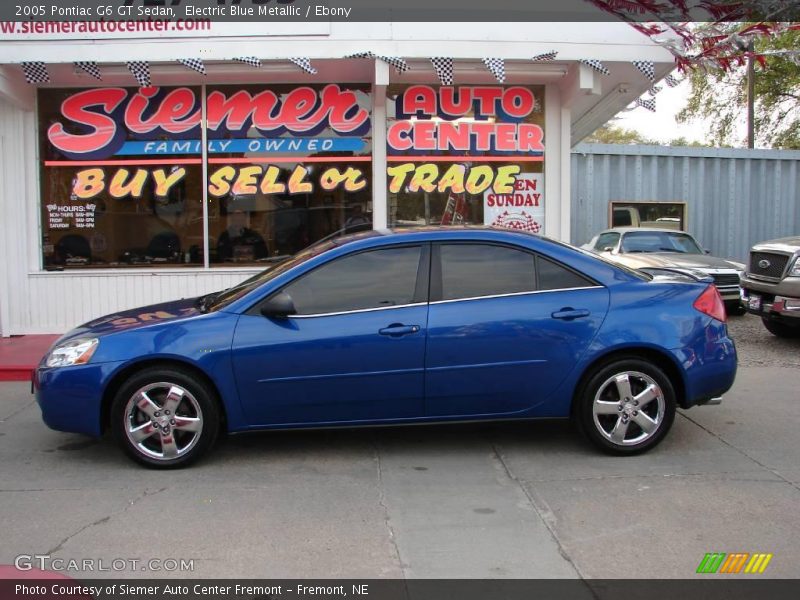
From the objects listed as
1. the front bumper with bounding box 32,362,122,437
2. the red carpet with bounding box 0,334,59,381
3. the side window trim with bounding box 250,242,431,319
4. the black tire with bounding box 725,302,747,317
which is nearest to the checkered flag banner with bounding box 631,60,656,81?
the side window trim with bounding box 250,242,431,319

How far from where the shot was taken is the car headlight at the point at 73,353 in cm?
489

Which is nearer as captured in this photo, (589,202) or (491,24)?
(491,24)

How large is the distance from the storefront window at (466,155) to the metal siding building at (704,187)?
8844 millimetres

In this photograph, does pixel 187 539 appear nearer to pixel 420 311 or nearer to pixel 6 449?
pixel 420 311

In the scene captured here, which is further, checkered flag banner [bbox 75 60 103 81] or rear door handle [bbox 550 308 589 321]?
checkered flag banner [bbox 75 60 103 81]

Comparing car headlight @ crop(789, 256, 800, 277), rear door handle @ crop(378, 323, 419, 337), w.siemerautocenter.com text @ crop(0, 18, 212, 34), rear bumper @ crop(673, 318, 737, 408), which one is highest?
w.siemerautocenter.com text @ crop(0, 18, 212, 34)

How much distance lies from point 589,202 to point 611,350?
13.8 meters

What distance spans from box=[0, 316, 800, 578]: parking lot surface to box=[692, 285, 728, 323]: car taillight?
3.35 ft

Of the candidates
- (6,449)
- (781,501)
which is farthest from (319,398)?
(781,501)

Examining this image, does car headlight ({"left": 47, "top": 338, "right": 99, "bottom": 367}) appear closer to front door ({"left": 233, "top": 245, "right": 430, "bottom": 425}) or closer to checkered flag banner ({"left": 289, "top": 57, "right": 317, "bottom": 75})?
front door ({"left": 233, "top": 245, "right": 430, "bottom": 425})

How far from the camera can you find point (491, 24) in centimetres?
873

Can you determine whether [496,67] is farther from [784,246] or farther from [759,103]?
[759,103]

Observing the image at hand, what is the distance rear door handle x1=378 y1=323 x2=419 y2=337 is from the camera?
4.89 metres

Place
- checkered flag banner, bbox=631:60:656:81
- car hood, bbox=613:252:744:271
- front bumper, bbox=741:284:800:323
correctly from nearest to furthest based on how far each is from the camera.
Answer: checkered flag banner, bbox=631:60:656:81, front bumper, bbox=741:284:800:323, car hood, bbox=613:252:744:271
